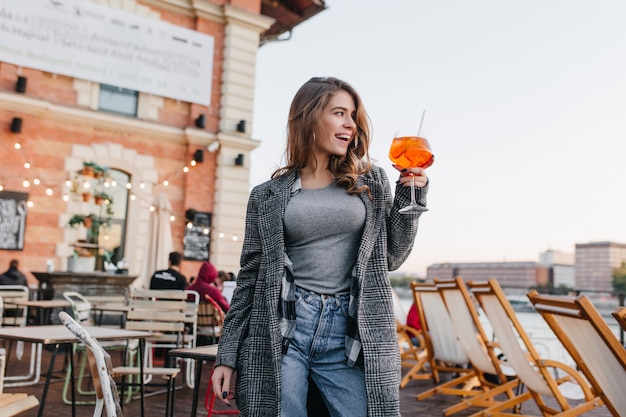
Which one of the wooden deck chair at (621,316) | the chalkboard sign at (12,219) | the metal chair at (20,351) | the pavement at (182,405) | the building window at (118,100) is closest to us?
the wooden deck chair at (621,316)

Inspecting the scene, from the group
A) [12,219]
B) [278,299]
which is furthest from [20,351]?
[278,299]

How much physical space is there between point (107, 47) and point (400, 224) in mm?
11522

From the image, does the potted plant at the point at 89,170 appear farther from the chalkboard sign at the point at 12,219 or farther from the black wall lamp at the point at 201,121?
the black wall lamp at the point at 201,121

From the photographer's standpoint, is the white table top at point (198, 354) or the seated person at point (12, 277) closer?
the white table top at point (198, 354)

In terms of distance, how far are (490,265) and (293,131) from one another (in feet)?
126

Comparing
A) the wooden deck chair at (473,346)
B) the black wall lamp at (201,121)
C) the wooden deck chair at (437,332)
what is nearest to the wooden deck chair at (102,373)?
the wooden deck chair at (473,346)

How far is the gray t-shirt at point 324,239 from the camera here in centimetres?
169

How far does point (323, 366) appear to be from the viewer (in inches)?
64.3

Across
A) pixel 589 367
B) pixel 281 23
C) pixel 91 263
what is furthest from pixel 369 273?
pixel 281 23

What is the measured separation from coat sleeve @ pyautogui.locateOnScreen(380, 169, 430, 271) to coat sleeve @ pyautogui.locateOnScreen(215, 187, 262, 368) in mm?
409

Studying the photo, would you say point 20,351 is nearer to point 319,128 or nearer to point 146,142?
point 146,142

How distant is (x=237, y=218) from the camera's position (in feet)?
42.4

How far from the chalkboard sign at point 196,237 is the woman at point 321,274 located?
10.7m

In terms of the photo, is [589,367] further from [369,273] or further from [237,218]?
[237,218]
